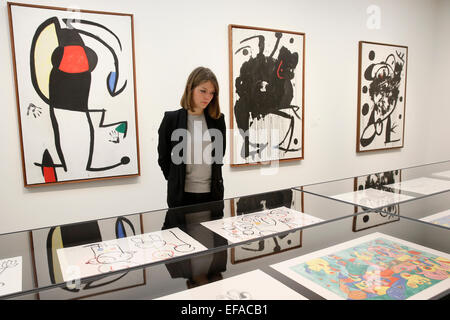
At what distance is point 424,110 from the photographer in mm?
4871

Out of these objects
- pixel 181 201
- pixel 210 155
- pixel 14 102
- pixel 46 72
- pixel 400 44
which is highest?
pixel 400 44

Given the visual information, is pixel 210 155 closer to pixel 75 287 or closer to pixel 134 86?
pixel 134 86

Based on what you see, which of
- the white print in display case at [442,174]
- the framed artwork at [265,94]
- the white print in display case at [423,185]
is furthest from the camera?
the framed artwork at [265,94]

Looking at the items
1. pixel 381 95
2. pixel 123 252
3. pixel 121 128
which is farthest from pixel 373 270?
pixel 381 95

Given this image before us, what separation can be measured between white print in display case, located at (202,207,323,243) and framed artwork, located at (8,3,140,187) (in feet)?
5.25

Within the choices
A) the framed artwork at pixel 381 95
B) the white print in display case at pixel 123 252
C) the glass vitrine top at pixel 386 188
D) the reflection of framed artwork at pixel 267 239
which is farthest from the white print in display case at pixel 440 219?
the framed artwork at pixel 381 95

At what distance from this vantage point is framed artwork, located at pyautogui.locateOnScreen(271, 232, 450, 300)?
2.79 ft

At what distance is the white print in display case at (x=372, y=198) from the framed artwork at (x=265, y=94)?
160cm

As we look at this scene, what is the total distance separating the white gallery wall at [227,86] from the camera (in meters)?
2.52

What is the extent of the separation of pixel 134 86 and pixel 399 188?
2043 mm

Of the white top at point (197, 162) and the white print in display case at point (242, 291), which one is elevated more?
the white top at point (197, 162)

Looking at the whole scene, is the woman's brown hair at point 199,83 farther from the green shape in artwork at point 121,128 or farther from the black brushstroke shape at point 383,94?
the black brushstroke shape at point 383,94

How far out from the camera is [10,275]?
954mm

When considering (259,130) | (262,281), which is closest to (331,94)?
(259,130)
